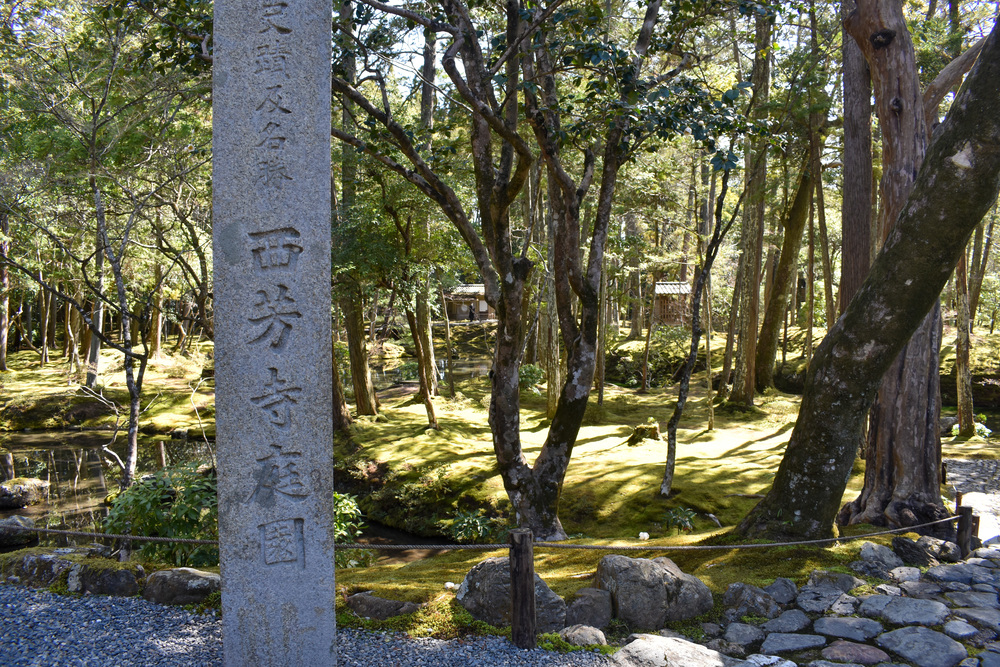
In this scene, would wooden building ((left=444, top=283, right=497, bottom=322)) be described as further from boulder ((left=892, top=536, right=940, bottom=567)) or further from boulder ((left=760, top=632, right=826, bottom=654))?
boulder ((left=760, top=632, right=826, bottom=654))

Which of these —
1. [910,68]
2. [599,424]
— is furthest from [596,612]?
[599,424]

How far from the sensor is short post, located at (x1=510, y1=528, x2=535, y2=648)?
12.1ft

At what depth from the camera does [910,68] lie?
6.12 m

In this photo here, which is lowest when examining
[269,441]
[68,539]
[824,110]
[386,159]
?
[68,539]

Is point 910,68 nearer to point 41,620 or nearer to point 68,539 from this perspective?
point 41,620

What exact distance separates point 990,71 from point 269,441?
5433 mm

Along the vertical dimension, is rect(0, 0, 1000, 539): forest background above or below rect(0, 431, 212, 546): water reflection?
above

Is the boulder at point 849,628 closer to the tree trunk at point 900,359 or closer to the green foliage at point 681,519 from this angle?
the tree trunk at point 900,359

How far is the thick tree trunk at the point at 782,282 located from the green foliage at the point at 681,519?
30.3ft

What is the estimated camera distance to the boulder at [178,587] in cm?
440

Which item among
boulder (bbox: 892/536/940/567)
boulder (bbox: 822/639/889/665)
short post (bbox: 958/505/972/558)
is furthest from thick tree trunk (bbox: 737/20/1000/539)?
boulder (bbox: 822/639/889/665)

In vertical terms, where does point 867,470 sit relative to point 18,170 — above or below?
below

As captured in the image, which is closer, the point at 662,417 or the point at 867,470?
the point at 867,470

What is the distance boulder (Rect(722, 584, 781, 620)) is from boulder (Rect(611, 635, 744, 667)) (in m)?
0.66
